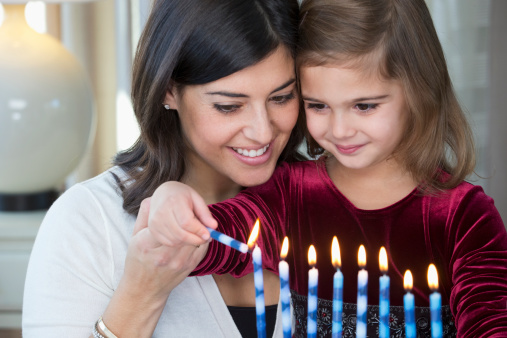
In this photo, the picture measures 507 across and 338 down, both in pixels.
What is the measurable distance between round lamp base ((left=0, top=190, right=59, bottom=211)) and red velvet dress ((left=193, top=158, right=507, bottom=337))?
1.94 m

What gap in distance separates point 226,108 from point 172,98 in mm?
204

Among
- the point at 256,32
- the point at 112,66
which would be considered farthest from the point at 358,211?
the point at 112,66

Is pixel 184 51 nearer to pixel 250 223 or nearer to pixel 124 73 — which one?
pixel 250 223

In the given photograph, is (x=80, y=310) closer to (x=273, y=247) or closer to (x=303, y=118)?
(x=273, y=247)

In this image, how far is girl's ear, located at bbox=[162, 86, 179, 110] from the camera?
173cm

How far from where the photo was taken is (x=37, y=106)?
3119mm

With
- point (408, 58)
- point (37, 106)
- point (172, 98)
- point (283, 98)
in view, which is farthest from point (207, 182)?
point (37, 106)

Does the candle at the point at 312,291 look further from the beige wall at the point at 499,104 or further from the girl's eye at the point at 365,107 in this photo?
the beige wall at the point at 499,104

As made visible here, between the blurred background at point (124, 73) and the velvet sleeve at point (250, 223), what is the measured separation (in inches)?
57.6

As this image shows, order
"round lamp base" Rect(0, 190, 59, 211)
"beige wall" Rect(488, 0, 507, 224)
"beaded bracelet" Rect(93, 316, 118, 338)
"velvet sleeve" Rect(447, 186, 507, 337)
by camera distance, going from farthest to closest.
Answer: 1. "round lamp base" Rect(0, 190, 59, 211)
2. "beige wall" Rect(488, 0, 507, 224)
3. "beaded bracelet" Rect(93, 316, 118, 338)
4. "velvet sleeve" Rect(447, 186, 507, 337)

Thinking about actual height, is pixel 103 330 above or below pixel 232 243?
below

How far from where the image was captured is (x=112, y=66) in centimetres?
371

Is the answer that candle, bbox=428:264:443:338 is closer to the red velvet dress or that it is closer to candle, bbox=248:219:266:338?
candle, bbox=248:219:266:338

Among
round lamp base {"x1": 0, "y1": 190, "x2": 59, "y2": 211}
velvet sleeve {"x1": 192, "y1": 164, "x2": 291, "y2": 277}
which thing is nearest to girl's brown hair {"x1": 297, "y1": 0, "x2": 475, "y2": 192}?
velvet sleeve {"x1": 192, "y1": 164, "x2": 291, "y2": 277}
